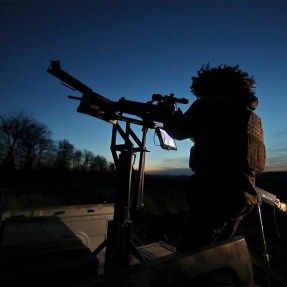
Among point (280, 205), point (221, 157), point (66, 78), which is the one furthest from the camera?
point (280, 205)

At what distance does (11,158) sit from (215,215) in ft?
183

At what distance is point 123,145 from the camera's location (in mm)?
2820

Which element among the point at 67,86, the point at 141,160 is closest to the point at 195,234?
the point at 141,160

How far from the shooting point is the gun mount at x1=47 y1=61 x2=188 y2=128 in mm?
2545

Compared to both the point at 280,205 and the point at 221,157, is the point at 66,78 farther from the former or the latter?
the point at 280,205

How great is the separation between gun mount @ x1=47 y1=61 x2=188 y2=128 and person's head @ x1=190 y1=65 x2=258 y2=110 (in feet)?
1.39

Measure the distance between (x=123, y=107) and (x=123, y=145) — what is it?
1.44 ft

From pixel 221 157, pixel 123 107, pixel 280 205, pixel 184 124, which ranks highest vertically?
pixel 123 107

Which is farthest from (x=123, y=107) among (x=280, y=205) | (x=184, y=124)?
(x=280, y=205)

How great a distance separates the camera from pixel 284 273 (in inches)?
216

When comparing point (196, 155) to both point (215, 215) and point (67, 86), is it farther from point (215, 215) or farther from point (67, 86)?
point (67, 86)

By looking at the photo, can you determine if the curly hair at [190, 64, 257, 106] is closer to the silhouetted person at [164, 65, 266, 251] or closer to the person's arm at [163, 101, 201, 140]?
the silhouetted person at [164, 65, 266, 251]

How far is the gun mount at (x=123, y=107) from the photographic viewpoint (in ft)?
8.35

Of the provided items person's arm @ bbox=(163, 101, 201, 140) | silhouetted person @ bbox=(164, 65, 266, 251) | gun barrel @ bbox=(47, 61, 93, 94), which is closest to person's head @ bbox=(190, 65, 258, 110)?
silhouetted person @ bbox=(164, 65, 266, 251)
